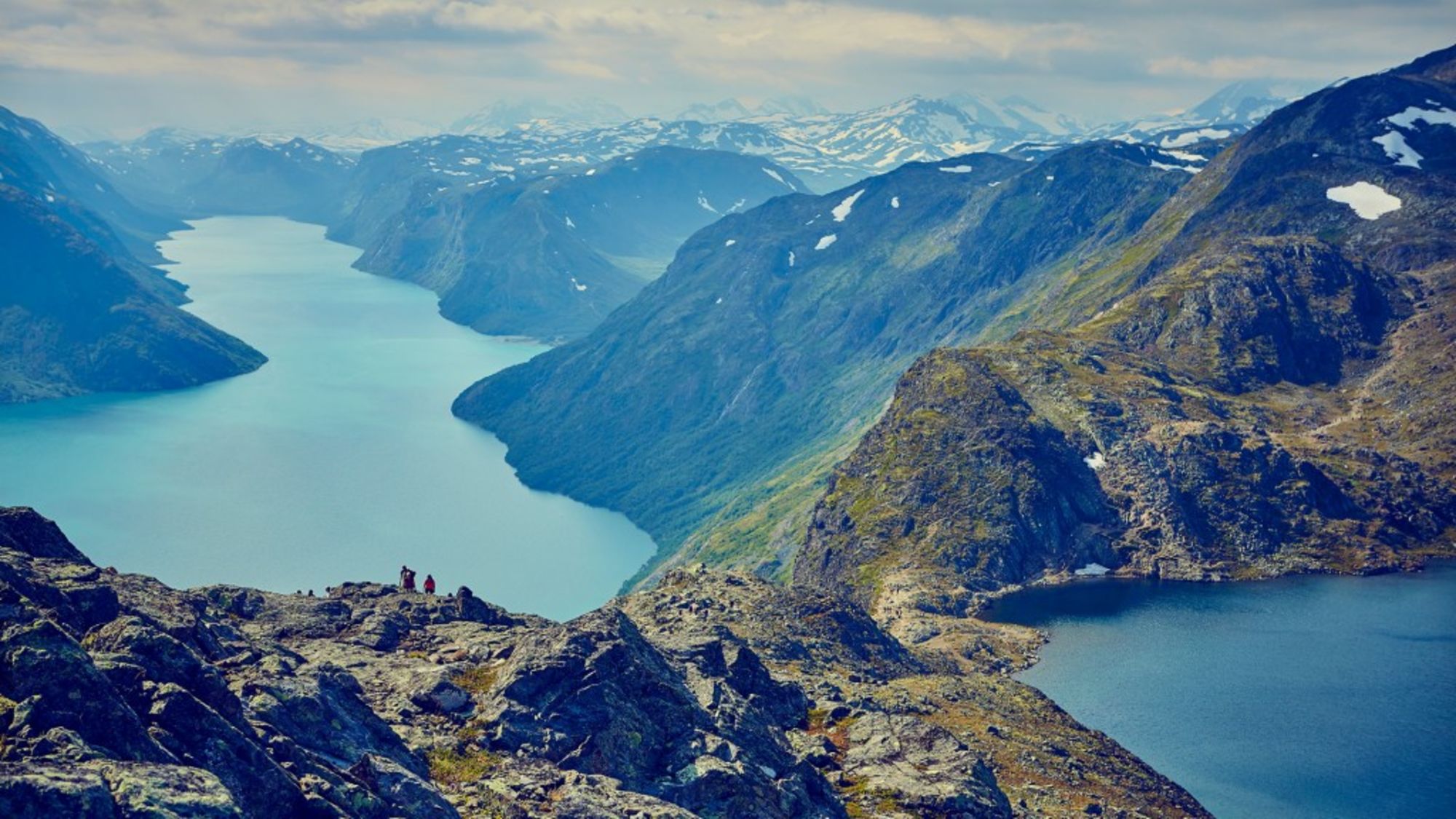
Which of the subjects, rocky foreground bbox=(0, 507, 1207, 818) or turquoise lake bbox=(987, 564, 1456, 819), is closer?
rocky foreground bbox=(0, 507, 1207, 818)

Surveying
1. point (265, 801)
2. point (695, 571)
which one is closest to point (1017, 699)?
point (695, 571)

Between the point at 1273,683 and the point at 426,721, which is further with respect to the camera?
the point at 1273,683

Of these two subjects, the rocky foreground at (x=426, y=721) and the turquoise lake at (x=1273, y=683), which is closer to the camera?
the rocky foreground at (x=426, y=721)

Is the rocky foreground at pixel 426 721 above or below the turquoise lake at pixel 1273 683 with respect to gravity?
above

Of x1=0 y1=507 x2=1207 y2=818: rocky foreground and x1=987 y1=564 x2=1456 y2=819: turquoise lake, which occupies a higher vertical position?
x1=0 y1=507 x2=1207 y2=818: rocky foreground

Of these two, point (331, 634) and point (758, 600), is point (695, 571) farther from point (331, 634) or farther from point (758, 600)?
point (331, 634)
